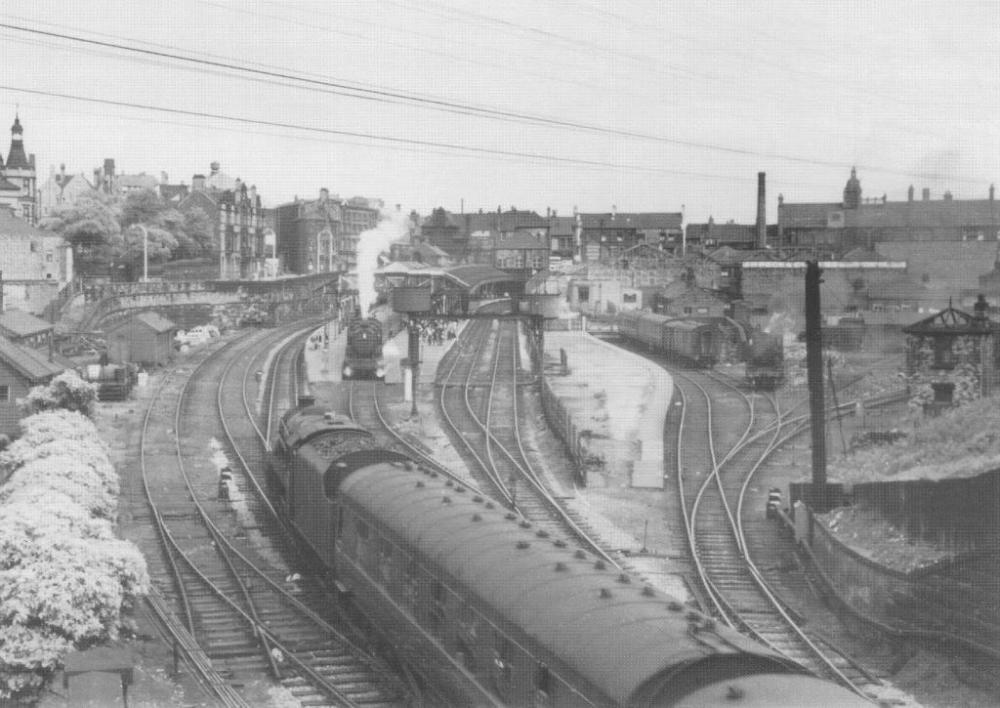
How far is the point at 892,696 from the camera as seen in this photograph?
14.1 m

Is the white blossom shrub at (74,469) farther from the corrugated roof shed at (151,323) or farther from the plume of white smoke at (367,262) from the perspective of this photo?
the plume of white smoke at (367,262)

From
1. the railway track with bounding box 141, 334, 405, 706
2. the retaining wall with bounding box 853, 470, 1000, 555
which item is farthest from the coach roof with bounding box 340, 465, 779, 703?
the retaining wall with bounding box 853, 470, 1000, 555

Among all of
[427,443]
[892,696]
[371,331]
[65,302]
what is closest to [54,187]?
[65,302]

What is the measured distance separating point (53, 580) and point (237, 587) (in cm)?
482

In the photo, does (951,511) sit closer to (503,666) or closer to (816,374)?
(816,374)

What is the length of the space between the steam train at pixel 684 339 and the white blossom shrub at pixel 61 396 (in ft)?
84.3

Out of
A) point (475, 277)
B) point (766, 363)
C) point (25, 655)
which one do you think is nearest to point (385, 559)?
point (25, 655)

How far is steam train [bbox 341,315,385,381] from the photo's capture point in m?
41.3

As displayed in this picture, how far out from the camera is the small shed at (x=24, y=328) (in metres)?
39.9

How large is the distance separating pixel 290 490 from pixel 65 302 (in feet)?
150

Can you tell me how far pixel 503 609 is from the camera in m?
10.1

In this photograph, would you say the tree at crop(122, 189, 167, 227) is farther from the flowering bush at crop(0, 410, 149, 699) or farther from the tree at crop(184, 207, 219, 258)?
the flowering bush at crop(0, 410, 149, 699)

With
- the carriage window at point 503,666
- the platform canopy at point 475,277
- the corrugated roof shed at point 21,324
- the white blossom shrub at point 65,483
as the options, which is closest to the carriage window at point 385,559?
the carriage window at point 503,666

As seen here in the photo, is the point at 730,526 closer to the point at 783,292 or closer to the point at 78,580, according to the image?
the point at 78,580
